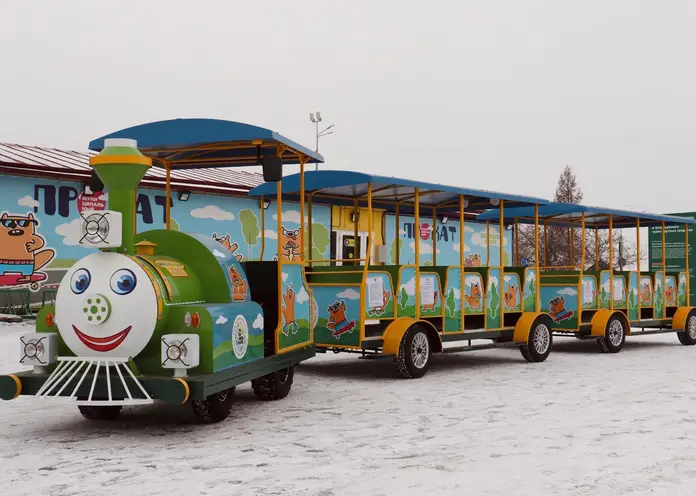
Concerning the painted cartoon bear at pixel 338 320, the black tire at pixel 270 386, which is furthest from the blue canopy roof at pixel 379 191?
the black tire at pixel 270 386

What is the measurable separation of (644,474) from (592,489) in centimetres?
65

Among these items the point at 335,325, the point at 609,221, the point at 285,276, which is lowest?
the point at 335,325

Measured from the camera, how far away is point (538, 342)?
12797mm

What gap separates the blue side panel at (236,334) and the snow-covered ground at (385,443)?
0.64 metres

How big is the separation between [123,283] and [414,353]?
5.13 m

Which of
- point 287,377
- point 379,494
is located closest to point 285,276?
point 287,377

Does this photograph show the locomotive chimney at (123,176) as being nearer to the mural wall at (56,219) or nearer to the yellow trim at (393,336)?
the yellow trim at (393,336)

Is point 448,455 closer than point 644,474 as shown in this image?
No

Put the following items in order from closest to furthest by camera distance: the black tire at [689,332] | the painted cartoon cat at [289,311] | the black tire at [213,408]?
the black tire at [213,408]
the painted cartoon cat at [289,311]
the black tire at [689,332]

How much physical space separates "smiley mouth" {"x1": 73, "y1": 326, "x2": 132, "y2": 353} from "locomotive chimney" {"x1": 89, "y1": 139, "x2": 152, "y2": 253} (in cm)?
79

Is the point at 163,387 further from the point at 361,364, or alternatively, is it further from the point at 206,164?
the point at 361,364

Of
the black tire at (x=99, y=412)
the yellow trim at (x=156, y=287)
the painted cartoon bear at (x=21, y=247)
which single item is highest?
the painted cartoon bear at (x=21, y=247)

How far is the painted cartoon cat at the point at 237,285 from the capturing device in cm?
760

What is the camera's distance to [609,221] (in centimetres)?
1608
